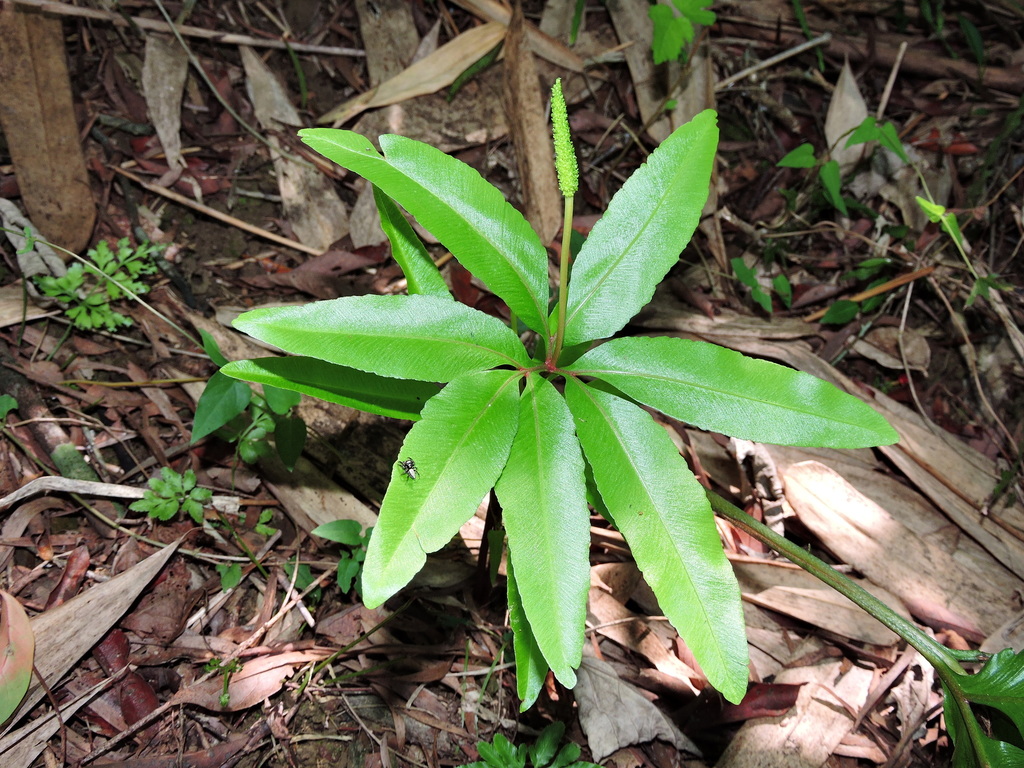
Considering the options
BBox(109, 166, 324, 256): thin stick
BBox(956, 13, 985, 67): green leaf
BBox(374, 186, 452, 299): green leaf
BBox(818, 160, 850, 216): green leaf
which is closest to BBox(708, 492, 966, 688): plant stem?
BBox(374, 186, 452, 299): green leaf

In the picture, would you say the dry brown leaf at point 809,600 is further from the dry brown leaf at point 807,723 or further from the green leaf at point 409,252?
the green leaf at point 409,252

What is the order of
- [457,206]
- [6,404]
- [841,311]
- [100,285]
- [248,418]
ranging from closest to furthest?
[457,206], [6,404], [248,418], [100,285], [841,311]

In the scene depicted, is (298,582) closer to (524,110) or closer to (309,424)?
(309,424)

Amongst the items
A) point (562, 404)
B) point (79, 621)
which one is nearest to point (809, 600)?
point (562, 404)

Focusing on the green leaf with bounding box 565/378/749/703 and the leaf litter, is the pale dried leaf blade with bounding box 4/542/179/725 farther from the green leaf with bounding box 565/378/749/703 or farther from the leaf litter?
the green leaf with bounding box 565/378/749/703

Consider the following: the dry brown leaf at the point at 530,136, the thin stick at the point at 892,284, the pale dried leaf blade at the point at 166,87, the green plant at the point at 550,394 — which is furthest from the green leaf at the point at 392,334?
the thin stick at the point at 892,284

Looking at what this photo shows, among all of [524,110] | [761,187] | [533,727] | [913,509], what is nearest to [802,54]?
[761,187]

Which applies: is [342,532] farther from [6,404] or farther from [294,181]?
[294,181]
